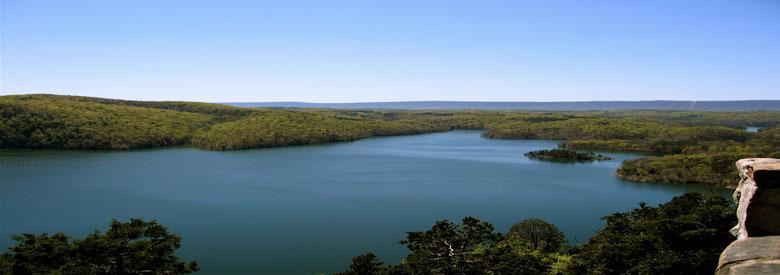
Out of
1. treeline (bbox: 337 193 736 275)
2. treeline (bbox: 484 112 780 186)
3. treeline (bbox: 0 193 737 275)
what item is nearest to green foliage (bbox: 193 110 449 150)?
treeline (bbox: 484 112 780 186)

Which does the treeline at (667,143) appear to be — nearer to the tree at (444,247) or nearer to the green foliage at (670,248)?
the tree at (444,247)

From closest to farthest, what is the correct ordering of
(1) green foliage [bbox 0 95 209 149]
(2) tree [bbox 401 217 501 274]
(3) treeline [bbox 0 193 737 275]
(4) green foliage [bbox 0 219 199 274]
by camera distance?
(3) treeline [bbox 0 193 737 275] < (4) green foliage [bbox 0 219 199 274] < (2) tree [bbox 401 217 501 274] < (1) green foliage [bbox 0 95 209 149]

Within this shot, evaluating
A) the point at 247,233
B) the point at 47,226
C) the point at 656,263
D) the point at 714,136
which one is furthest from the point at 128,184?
the point at 714,136

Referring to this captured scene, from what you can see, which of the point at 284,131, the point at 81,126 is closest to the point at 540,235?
the point at 284,131

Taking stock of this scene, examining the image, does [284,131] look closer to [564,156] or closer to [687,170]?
[564,156]

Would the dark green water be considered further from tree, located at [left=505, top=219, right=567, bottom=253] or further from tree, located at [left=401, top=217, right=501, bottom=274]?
tree, located at [left=401, top=217, right=501, bottom=274]

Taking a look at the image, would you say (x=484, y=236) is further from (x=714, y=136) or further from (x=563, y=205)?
(x=714, y=136)

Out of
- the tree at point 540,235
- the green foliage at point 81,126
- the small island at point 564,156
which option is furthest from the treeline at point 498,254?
the green foliage at point 81,126
